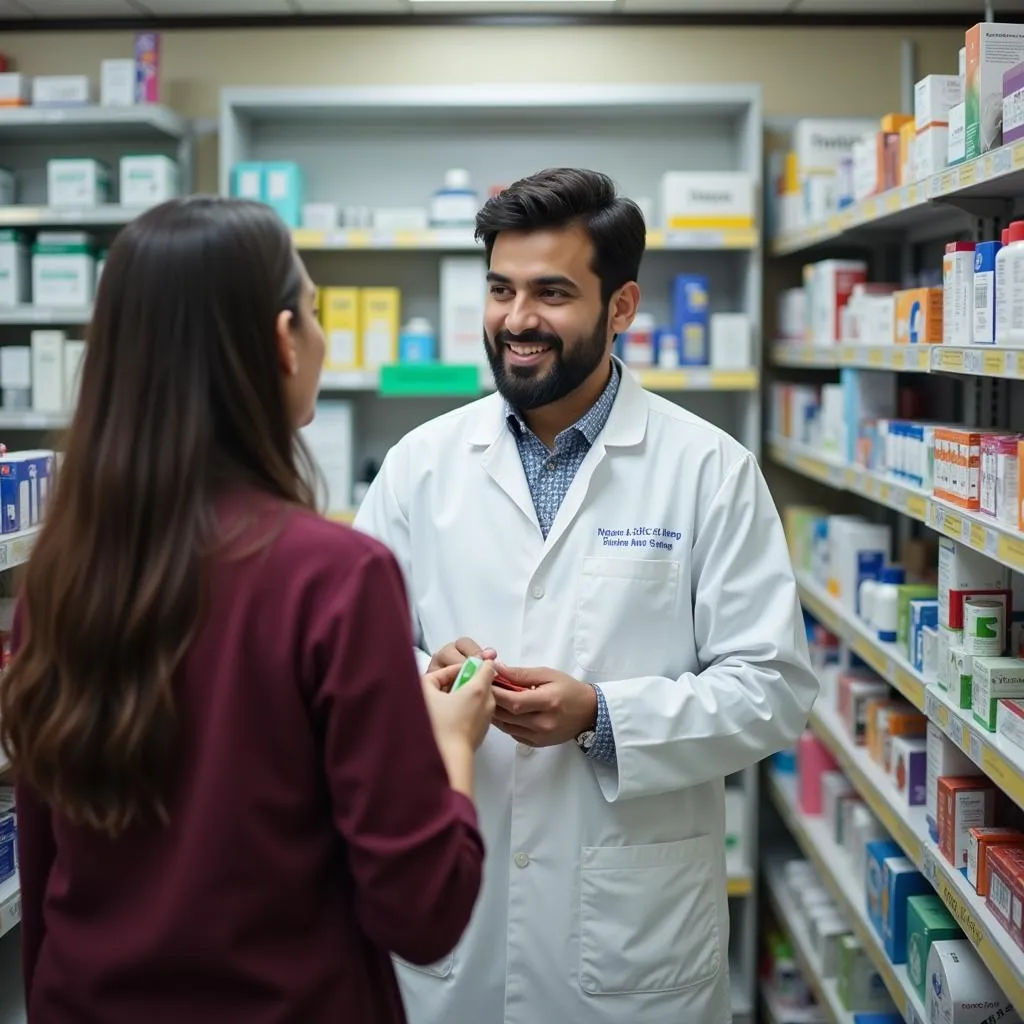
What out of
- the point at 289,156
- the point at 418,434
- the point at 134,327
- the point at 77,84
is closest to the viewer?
the point at 134,327

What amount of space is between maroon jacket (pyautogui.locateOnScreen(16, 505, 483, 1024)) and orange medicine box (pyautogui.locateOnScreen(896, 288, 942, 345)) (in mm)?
1715

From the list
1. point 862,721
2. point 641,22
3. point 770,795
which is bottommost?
point 770,795

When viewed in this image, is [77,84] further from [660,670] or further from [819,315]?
[660,670]

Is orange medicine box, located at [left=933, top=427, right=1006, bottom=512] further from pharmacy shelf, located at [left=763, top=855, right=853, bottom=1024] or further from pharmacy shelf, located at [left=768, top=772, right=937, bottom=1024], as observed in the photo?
pharmacy shelf, located at [left=763, top=855, right=853, bottom=1024]

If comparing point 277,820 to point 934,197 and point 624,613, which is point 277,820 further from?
point 934,197

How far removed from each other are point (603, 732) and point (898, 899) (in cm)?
118

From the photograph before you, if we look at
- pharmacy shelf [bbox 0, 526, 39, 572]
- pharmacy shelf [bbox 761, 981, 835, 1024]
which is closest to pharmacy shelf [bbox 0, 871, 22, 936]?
pharmacy shelf [bbox 0, 526, 39, 572]

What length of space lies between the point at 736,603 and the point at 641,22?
2.97 metres

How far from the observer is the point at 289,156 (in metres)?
4.21

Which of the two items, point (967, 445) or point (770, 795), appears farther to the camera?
point (770, 795)

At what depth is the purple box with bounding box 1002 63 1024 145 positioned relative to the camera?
1.87 metres

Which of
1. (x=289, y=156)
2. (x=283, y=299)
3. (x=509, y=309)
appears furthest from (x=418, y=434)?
(x=289, y=156)

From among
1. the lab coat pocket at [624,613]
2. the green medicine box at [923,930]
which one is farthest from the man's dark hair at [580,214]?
the green medicine box at [923,930]

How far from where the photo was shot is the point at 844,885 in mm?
2957
